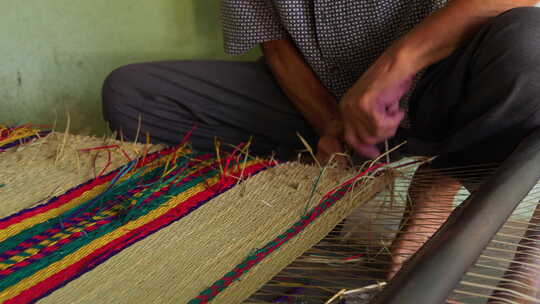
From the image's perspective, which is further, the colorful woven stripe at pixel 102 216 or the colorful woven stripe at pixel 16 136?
the colorful woven stripe at pixel 16 136

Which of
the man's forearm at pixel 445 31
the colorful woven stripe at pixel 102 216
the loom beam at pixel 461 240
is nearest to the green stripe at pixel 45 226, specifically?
the colorful woven stripe at pixel 102 216

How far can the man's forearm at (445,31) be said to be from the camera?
871 mm

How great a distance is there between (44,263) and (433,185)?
A: 2.14 ft

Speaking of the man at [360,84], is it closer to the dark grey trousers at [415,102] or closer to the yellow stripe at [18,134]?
the dark grey trousers at [415,102]

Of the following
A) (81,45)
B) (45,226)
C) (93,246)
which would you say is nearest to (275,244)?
(93,246)

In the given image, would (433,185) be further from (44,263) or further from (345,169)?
(44,263)

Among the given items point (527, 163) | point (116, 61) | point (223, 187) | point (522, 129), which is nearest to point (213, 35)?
point (116, 61)

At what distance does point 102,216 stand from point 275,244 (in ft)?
1.05

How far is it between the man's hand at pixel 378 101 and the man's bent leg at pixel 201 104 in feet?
1.17

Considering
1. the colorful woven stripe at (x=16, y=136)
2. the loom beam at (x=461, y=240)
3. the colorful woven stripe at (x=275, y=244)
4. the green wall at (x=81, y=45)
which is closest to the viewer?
the loom beam at (x=461, y=240)

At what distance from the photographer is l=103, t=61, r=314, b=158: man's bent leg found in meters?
1.34

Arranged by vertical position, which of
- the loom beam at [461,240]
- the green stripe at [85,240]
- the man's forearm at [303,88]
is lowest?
the green stripe at [85,240]

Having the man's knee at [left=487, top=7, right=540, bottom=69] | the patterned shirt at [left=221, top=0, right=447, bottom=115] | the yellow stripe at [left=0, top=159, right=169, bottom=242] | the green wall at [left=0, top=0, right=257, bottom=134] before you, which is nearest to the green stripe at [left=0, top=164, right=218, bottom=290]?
the yellow stripe at [left=0, top=159, right=169, bottom=242]

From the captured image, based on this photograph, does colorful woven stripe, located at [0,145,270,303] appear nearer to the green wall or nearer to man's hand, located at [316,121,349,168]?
man's hand, located at [316,121,349,168]
